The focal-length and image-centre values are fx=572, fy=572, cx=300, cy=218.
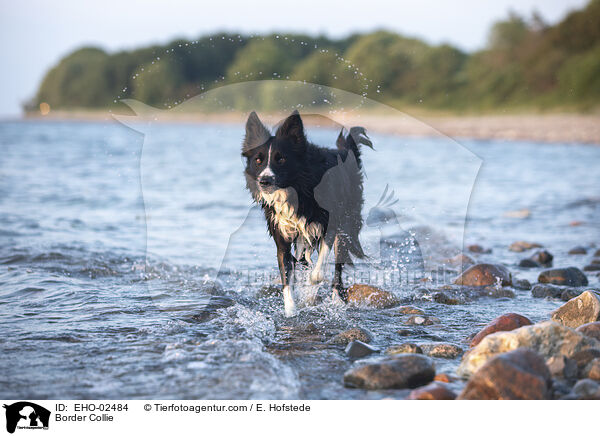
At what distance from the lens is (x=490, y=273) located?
20.7ft

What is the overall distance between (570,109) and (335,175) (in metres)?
28.0

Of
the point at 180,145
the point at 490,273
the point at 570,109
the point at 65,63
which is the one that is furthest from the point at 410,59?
the point at 65,63

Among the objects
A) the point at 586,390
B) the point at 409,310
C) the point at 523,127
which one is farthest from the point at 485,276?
the point at 523,127

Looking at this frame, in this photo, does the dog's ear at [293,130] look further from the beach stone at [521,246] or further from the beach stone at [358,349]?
the beach stone at [521,246]

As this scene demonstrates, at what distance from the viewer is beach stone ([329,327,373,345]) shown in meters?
4.39

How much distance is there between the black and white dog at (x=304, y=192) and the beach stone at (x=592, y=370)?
2.42 meters

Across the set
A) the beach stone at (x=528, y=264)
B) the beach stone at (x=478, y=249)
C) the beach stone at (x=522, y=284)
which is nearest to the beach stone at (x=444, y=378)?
the beach stone at (x=522, y=284)

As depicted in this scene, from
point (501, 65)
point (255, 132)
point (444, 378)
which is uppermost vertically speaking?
point (501, 65)

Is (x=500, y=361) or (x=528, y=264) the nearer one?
(x=500, y=361)

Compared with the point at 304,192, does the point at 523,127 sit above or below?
above

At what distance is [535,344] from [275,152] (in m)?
2.43

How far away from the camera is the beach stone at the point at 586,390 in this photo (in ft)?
10.9

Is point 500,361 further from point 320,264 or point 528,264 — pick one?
point 528,264

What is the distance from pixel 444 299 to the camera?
5.68 metres
